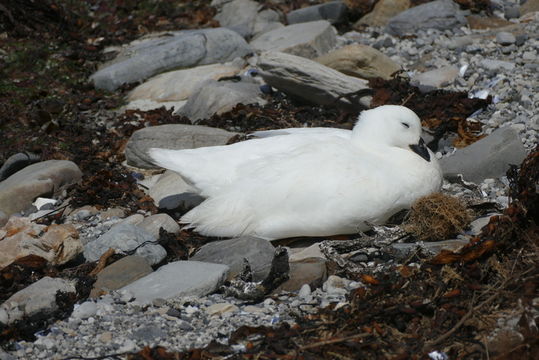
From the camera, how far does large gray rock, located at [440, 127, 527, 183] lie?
258 inches

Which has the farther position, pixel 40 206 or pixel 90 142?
pixel 90 142

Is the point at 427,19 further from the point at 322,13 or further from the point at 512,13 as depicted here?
the point at 322,13

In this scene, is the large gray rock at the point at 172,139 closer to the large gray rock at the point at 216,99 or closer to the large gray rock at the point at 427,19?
the large gray rock at the point at 216,99

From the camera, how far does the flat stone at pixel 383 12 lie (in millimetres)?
11273

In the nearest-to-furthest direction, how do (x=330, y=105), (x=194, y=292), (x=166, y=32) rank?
(x=194, y=292) → (x=330, y=105) → (x=166, y=32)

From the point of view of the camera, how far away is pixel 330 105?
8.30m

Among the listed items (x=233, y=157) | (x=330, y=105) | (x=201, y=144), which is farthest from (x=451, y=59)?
(x=233, y=157)

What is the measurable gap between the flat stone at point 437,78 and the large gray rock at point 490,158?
210 cm

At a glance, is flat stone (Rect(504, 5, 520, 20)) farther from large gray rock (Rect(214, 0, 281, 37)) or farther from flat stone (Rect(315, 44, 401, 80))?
large gray rock (Rect(214, 0, 281, 37))

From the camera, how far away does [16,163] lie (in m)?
7.90

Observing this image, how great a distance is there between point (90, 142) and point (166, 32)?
359 centimetres

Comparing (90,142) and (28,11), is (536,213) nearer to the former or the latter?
→ (90,142)

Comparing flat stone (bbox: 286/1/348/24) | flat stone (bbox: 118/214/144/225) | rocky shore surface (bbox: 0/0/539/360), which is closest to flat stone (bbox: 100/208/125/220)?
rocky shore surface (bbox: 0/0/539/360)

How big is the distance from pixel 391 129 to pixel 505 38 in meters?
4.09
